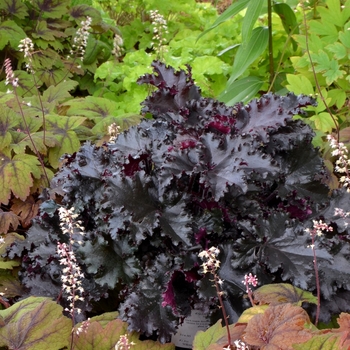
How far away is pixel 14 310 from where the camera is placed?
132 cm

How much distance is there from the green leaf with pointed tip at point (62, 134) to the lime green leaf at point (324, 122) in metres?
1.02

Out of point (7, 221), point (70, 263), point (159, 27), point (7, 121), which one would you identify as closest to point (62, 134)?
point (7, 121)

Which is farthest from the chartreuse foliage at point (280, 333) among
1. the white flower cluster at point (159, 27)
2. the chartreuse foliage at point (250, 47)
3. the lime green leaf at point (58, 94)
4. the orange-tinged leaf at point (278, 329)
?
the lime green leaf at point (58, 94)

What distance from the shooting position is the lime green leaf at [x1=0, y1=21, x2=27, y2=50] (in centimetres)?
321

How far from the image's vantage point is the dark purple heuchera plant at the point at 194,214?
4.50 feet

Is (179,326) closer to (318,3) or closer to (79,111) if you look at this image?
(79,111)

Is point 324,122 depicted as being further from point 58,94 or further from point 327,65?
point 58,94

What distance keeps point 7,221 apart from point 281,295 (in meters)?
1.12

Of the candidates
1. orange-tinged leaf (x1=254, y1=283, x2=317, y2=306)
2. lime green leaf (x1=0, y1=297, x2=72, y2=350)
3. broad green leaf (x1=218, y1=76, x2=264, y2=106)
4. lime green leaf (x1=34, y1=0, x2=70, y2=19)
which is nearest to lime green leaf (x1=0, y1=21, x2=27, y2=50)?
lime green leaf (x1=34, y1=0, x2=70, y2=19)

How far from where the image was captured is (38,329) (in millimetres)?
1225

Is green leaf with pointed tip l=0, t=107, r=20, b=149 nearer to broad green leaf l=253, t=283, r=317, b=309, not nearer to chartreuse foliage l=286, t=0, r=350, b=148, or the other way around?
chartreuse foliage l=286, t=0, r=350, b=148

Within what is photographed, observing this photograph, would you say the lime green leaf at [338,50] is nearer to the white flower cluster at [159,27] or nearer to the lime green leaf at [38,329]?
the white flower cluster at [159,27]

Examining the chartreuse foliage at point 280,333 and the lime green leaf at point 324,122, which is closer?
the chartreuse foliage at point 280,333

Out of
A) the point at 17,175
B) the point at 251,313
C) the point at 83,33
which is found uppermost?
the point at 83,33
